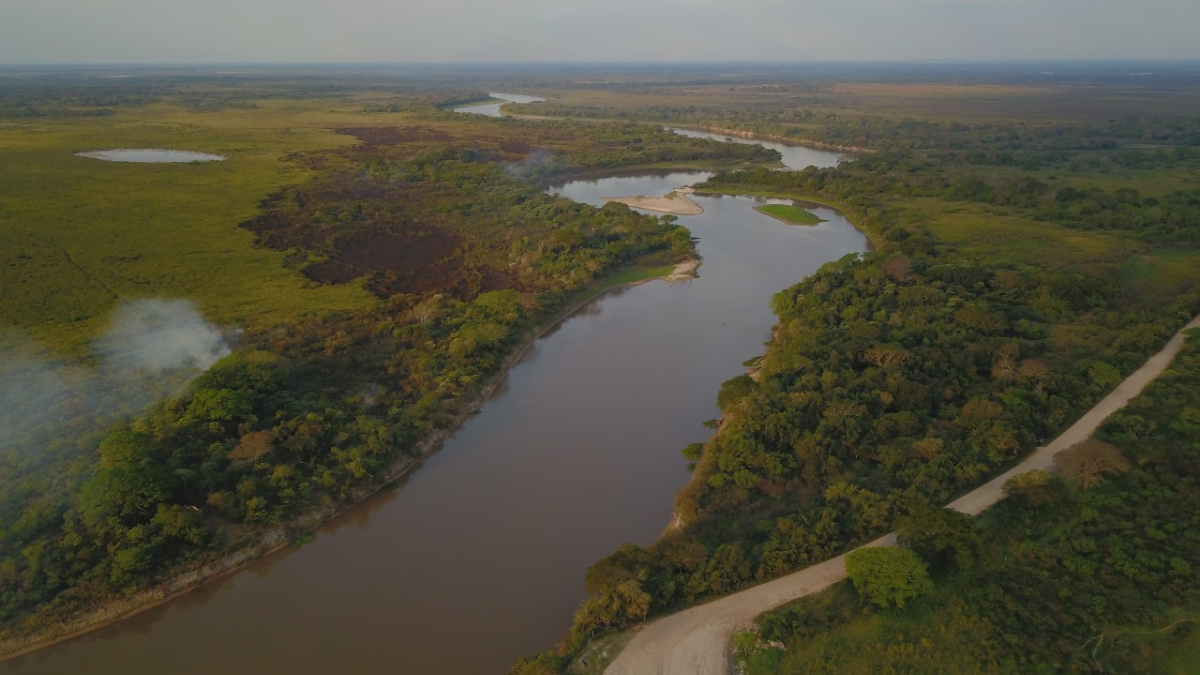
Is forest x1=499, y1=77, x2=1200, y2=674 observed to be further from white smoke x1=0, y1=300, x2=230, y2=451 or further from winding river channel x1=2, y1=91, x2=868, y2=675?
white smoke x1=0, y1=300, x2=230, y2=451

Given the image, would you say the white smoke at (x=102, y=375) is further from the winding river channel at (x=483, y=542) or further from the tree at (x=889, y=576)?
the tree at (x=889, y=576)

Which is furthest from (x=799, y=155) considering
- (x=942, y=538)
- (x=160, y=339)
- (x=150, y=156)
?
(x=942, y=538)

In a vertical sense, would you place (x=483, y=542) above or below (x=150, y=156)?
below

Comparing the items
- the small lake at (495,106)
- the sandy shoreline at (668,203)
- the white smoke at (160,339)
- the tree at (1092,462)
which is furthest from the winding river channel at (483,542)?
the small lake at (495,106)

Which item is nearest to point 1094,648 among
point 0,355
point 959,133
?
point 0,355

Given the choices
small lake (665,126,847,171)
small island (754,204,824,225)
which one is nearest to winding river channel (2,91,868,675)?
small island (754,204,824,225)

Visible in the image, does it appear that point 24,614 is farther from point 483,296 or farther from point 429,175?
point 429,175

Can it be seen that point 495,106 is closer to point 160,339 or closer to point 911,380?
point 160,339
